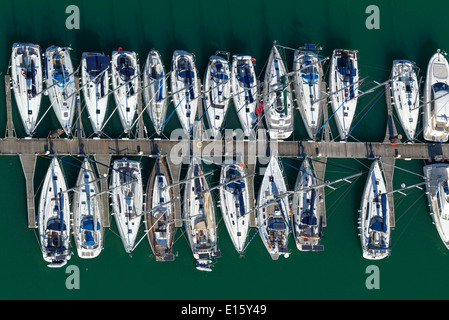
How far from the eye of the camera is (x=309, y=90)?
42.4 m

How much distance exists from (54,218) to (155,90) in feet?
32.4

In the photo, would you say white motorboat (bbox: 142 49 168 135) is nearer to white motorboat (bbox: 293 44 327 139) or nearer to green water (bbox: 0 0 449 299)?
green water (bbox: 0 0 449 299)

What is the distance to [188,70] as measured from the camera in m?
41.8

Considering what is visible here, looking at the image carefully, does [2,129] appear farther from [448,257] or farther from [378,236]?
[448,257]

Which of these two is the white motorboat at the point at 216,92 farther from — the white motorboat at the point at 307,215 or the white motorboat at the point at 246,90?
the white motorboat at the point at 307,215

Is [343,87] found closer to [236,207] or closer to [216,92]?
[216,92]

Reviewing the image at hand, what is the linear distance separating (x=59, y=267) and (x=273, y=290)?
1326 cm

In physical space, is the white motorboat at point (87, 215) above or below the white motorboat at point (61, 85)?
below

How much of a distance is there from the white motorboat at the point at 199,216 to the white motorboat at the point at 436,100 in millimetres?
14730

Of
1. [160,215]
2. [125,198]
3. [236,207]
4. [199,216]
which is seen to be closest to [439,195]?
[236,207]

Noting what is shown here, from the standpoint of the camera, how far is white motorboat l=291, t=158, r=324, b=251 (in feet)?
136

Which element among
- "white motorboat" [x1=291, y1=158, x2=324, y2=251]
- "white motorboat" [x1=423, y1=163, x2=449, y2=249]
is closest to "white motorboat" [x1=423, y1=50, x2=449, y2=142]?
"white motorboat" [x1=423, y1=163, x2=449, y2=249]

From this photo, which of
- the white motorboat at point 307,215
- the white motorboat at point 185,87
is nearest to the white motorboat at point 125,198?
the white motorboat at point 185,87

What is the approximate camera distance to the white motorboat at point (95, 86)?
4091 cm
